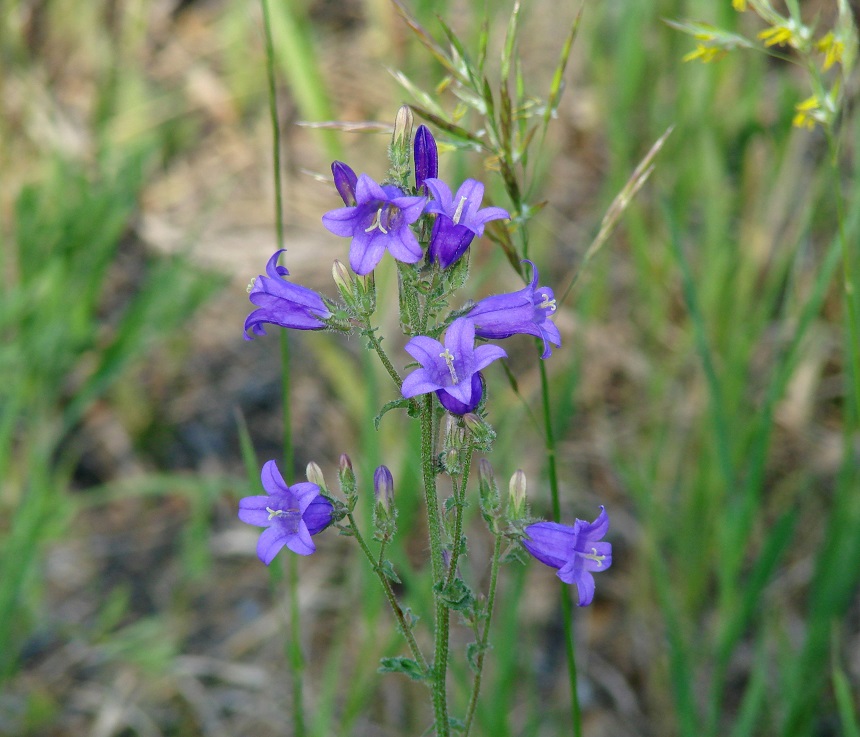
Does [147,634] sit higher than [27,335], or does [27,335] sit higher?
[27,335]

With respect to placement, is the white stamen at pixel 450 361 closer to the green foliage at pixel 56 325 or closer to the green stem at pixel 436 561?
the green stem at pixel 436 561


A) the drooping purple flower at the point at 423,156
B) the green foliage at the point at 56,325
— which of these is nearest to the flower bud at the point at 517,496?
the drooping purple flower at the point at 423,156

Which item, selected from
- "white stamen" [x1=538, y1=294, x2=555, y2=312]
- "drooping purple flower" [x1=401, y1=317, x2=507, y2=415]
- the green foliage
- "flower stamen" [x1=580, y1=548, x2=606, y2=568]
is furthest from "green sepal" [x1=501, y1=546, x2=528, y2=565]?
the green foliage

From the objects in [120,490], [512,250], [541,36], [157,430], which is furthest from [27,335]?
[541,36]

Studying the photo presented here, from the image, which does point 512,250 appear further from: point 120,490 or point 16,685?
point 16,685

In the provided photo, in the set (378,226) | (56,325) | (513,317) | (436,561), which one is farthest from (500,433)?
(378,226)

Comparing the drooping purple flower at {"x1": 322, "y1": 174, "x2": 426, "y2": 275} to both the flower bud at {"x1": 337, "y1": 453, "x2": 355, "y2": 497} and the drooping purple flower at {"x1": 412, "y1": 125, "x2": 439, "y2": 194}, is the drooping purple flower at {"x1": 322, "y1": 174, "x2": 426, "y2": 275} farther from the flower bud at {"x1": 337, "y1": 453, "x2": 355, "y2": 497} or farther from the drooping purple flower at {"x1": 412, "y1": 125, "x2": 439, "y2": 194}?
the flower bud at {"x1": 337, "y1": 453, "x2": 355, "y2": 497}
